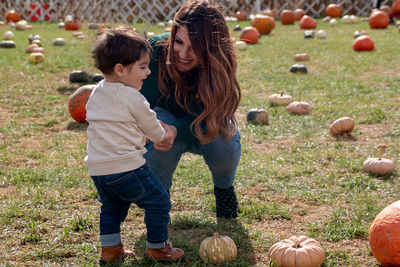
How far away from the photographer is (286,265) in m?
3.07

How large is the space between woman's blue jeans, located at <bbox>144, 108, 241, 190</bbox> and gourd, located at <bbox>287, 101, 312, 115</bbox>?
311 cm

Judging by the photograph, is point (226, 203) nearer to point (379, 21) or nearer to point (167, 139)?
point (167, 139)

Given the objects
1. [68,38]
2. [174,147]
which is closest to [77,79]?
[174,147]

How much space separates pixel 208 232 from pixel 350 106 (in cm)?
415

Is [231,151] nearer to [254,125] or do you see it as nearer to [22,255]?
[22,255]

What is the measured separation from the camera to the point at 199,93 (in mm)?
3654

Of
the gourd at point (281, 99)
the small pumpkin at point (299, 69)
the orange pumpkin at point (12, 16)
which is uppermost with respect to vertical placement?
the gourd at point (281, 99)

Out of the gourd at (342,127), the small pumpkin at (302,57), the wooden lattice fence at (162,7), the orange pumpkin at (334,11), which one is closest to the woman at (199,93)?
the gourd at (342,127)

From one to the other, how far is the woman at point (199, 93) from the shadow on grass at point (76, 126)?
8.50 ft

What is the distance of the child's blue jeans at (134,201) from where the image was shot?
3.03m

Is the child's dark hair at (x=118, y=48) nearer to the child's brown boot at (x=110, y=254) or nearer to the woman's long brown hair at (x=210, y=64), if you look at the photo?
the woman's long brown hair at (x=210, y=64)

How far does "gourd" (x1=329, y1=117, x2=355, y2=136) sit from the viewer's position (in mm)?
5887

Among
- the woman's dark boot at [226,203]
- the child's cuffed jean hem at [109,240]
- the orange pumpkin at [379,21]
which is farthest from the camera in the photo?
the orange pumpkin at [379,21]

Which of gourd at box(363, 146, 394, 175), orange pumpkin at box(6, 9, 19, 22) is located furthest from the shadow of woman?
orange pumpkin at box(6, 9, 19, 22)
